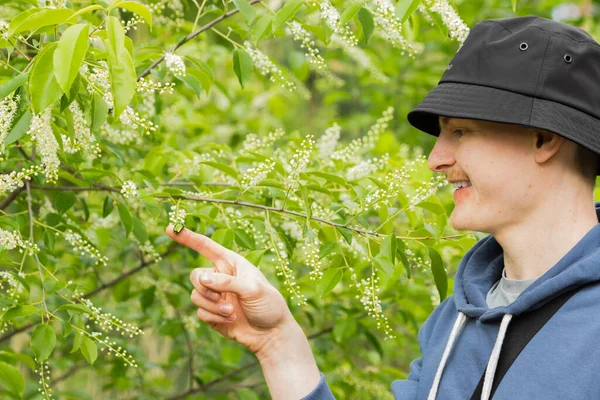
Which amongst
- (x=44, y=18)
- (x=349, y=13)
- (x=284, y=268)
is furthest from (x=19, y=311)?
(x=349, y=13)

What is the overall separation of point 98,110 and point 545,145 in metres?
0.98

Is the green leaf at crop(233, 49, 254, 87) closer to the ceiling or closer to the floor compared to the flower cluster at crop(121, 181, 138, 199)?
closer to the ceiling

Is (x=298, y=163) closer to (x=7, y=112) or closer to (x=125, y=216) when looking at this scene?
(x=125, y=216)

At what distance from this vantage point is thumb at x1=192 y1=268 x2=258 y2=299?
5.68 ft

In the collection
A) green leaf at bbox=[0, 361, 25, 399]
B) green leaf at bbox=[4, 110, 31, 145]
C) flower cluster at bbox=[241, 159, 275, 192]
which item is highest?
green leaf at bbox=[4, 110, 31, 145]

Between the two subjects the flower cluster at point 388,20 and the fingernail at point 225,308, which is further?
the flower cluster at point 388,20

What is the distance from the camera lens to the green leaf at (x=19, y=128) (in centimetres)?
171

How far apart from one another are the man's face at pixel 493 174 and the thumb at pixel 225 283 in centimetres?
50

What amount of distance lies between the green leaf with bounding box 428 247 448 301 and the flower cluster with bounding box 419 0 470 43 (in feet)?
1.98

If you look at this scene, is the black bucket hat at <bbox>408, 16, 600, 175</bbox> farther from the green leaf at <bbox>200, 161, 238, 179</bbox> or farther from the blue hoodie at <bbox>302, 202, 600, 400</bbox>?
the green leaf at <bbox>200, 161, 238, 179</bbox>

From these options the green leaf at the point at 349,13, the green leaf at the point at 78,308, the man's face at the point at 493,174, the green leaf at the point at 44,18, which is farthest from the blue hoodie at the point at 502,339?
the green leaf at the point at 44,18

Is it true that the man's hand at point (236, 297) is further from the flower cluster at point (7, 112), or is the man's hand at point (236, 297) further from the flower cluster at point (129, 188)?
the flower cluster at point (7, 112)

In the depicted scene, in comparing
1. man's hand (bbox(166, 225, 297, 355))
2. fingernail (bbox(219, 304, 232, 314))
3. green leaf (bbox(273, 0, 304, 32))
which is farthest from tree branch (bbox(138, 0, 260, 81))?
fingernail (bbox(219, 304, 232, 314))

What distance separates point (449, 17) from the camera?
2.15 m
